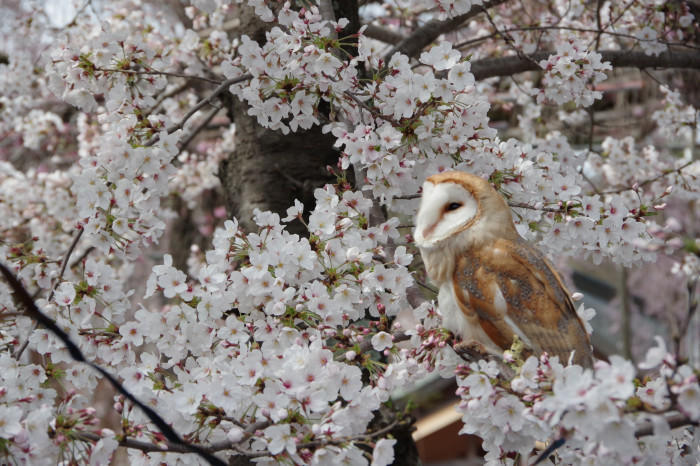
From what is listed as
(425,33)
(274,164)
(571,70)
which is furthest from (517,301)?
(425,33)

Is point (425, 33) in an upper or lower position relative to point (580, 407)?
upper

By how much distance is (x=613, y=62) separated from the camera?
10.7 feet

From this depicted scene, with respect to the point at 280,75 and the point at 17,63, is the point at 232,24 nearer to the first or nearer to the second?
the point at 17,63

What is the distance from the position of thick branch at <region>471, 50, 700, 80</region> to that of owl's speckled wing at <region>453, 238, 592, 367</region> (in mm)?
1716

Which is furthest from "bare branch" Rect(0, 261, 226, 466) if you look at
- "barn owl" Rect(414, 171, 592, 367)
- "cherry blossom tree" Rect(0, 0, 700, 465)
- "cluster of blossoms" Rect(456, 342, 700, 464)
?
"barn owl" Rect(414, 171, 592, 367)

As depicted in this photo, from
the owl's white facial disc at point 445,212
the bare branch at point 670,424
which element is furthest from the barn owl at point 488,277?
the bare branch at point 670,424

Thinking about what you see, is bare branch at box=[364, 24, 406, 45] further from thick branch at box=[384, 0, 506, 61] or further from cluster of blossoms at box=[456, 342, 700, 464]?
cluster of blossoms at box=[456, 342, 700, 464]

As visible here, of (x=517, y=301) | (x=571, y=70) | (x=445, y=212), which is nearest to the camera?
(x=517, y=301)

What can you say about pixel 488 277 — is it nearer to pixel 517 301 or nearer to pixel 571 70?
pixel 517 301

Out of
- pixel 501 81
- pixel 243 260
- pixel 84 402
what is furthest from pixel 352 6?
pixel 501 81

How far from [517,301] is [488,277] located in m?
0.09

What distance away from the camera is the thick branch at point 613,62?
3.21 metres

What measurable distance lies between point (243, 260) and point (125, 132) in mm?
678

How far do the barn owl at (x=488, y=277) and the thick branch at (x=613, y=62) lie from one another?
63.4 inches
